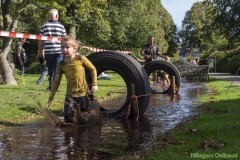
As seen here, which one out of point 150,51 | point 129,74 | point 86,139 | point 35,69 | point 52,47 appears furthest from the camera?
point 35,69

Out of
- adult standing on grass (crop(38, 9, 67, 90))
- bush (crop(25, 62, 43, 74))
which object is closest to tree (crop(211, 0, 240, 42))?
adult standing on grass (crop(38, 9, 67, 90))

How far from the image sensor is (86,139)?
6.38 metres

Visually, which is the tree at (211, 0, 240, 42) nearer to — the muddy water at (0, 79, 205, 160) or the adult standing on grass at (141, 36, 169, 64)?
the adult standing on grass at (141, 36, 169, 64)

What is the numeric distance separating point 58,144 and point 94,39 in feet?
113

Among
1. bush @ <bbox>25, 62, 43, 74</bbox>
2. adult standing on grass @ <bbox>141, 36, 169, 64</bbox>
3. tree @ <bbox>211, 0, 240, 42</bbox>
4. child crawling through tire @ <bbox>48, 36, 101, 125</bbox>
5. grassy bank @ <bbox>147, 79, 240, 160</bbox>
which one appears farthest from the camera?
bush @ <bbox>25, 62, 43, 74</bbox>

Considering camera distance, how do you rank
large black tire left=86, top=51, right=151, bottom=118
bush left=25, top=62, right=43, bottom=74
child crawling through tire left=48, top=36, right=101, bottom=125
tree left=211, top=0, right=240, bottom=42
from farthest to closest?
Result: bush left=25, top=62, right=43, bottom=74 → tree left=211, top=0, right=240, bottom=42 → large black tire left=86, top=51, right=151, bottom=118 → child crawling through tire left=48, top=36, right=101, bottom=125

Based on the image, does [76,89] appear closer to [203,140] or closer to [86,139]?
[86,139]

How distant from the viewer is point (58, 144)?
19.7ft

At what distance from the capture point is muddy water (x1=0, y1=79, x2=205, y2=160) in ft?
17.7

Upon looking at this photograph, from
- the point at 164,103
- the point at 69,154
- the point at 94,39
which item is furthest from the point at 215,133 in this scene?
the point at 94,39

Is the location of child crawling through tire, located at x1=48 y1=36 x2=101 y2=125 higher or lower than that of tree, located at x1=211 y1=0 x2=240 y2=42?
lower

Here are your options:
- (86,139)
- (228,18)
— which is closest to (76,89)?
(86,139)

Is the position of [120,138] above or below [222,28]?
below

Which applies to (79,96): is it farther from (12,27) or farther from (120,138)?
(12,27)
